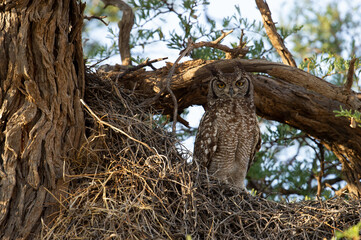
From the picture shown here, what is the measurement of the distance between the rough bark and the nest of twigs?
69 cm

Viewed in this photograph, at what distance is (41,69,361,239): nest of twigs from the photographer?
2.07m

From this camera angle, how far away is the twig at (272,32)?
3.39 meters

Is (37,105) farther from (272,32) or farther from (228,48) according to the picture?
(272,32)

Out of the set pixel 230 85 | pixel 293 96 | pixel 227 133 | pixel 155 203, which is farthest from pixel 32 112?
pixel 293 96

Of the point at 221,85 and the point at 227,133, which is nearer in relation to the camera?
the point at 227,133

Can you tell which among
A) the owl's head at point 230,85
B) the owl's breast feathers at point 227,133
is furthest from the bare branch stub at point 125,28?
the owl's breast feathers at point 227,133

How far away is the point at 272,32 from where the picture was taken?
341 centimetres

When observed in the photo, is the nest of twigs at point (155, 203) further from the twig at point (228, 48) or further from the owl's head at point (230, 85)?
the owl's head at point (230, 85)

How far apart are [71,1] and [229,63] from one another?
127cm

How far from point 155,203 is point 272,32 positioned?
1830 mm

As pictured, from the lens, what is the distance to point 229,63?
10.7 feet

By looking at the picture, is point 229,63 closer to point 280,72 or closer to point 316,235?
point 280,72

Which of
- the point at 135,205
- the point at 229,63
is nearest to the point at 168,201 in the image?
the point at 135,205

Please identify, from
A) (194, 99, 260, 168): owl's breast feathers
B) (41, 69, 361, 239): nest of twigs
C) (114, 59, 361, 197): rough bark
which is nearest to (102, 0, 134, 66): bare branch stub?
(114, 59, 361, 197): rough bark
